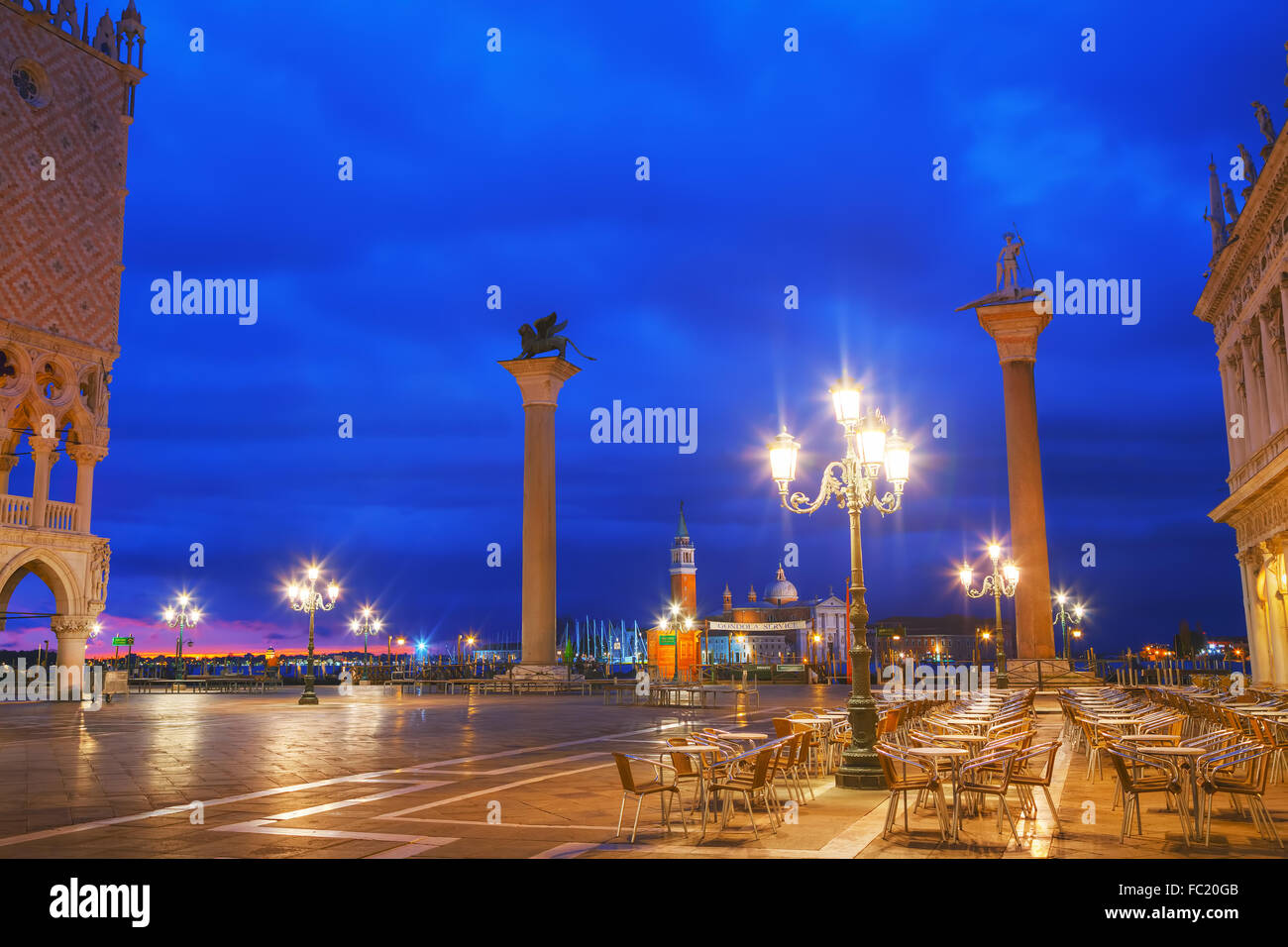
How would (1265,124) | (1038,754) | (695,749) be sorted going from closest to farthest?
(1038,754)
(695,749)
(1265,124)

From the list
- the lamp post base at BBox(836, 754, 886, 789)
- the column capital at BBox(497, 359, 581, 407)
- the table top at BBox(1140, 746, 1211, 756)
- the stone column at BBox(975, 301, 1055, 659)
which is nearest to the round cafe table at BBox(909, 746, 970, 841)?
the table top at BBox(1140, 746, 1211, 756)

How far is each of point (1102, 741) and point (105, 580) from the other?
104ft

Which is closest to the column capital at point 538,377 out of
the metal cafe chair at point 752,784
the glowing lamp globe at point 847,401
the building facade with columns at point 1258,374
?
the building facade with columns at point 1258,374

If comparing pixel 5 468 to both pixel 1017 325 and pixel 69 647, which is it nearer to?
pixel 69 647

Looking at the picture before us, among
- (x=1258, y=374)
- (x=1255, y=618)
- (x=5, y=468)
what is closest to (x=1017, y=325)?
(x=1258, y=374)

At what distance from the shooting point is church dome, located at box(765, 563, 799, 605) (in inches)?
5728

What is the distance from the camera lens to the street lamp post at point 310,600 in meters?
32.5

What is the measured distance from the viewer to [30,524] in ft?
98.5

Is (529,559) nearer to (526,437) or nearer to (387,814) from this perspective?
(526,437)

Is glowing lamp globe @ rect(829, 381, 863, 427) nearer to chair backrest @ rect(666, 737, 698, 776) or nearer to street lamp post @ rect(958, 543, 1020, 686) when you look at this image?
chair backrest @ rect(666, 737, 698, 776)

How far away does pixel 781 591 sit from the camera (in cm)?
14588

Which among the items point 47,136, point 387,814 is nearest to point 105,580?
point 47,136

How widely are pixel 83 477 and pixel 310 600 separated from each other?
27.0 feet

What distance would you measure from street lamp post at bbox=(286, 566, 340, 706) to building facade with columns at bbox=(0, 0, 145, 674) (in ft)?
19.6
